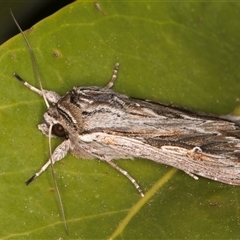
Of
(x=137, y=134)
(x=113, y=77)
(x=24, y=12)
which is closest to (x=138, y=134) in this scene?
(x=137, y=134)

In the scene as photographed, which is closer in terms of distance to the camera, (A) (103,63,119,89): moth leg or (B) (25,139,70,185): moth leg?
(B) (25,139,70,185): moth leg

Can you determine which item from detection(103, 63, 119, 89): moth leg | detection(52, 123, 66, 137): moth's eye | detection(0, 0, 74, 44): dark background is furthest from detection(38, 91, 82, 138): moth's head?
detection(0, 0, 74, 44): dark background

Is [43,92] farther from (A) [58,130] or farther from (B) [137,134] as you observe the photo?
(B) [137,134]

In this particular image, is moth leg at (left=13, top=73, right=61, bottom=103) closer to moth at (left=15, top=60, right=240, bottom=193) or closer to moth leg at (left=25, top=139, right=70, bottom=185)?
moth at (left=15, top=60, right=240, bottom=193)

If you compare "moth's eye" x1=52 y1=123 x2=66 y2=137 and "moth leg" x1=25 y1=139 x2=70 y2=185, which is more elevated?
"moth's eye" x1=52 y1=123 x2=66 y2=137

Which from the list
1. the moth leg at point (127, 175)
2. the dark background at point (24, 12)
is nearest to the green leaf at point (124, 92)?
the moth leg at point (127, 175)

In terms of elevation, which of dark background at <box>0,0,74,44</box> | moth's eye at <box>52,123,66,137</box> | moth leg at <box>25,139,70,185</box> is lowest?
moth leg at <box>25,139,70,185</box>

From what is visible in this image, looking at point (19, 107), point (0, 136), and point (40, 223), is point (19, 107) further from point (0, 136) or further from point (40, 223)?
point (40, 223)
